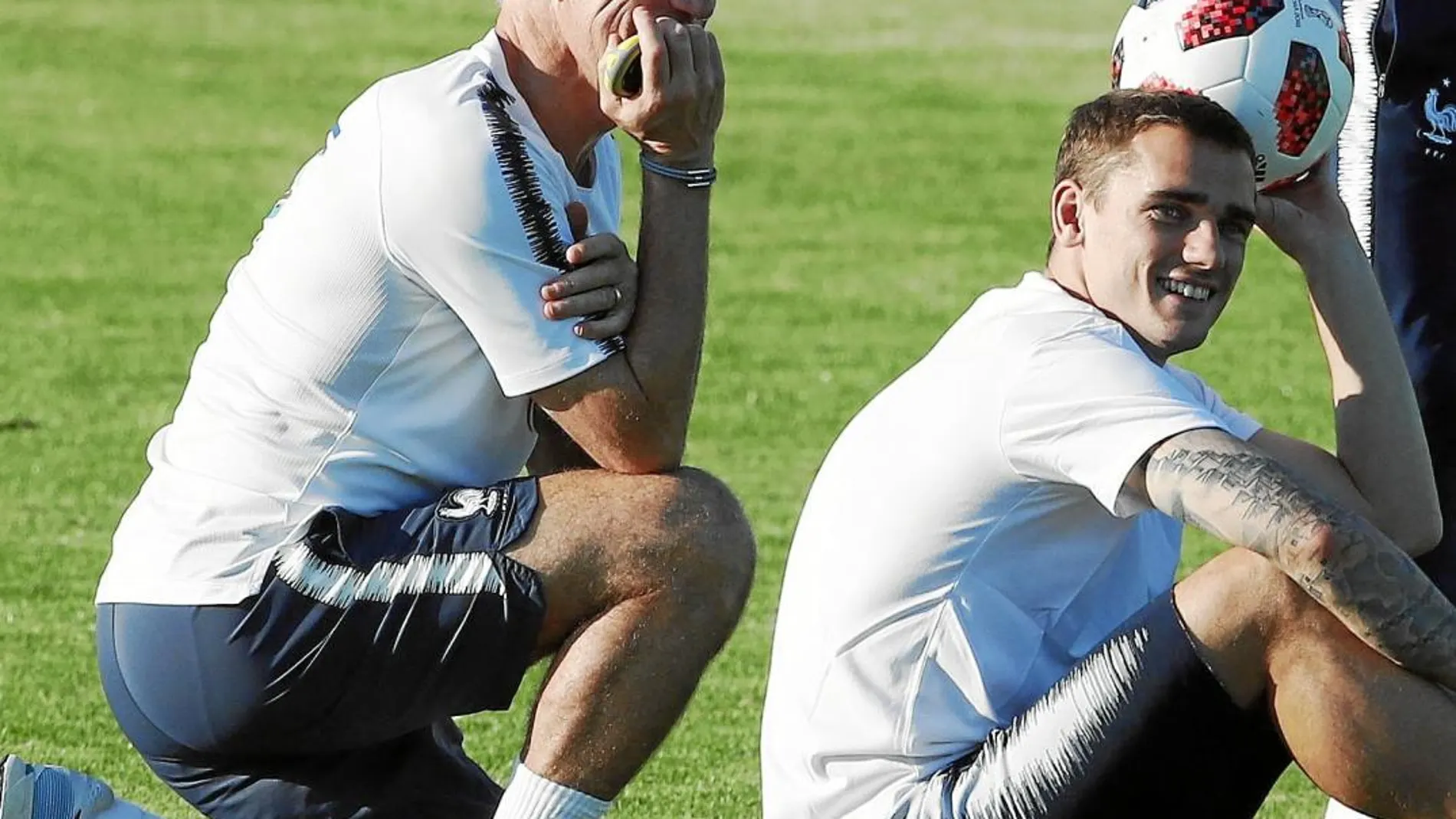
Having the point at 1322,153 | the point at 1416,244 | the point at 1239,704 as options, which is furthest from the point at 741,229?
the point at 1239,704

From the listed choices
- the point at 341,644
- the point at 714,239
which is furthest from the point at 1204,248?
the point at 714,239

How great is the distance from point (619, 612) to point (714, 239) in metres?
8.36

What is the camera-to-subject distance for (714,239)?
40.0ft

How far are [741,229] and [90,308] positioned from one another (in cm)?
337

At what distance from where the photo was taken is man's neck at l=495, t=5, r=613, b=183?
4121 millimetres

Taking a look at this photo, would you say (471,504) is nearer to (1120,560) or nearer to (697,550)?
(697,550)

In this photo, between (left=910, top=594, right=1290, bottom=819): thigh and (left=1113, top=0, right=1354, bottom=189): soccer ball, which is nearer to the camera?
(left=910, top=594, right=1290, bottom=819): thigh

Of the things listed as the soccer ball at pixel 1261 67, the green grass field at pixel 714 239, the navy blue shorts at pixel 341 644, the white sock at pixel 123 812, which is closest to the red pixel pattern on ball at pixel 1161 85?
the soccer ball at pixel 1261 67

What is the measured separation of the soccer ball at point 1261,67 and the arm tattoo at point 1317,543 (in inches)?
33.3

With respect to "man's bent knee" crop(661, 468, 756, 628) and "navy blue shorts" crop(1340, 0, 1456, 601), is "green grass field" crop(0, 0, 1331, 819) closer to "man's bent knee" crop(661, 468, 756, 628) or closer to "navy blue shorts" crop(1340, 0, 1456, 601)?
"navy blue shorts" crop(1340, 0, 1456, 601)

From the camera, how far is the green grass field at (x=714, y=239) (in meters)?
6.15

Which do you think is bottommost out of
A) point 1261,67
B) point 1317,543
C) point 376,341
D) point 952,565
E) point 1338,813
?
point 1338,813

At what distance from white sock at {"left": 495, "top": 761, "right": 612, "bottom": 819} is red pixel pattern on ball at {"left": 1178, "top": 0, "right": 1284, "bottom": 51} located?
1.51 meters

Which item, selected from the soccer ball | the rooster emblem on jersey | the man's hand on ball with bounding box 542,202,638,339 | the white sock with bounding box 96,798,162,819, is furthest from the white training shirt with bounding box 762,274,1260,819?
the rooster emblem on jersey
